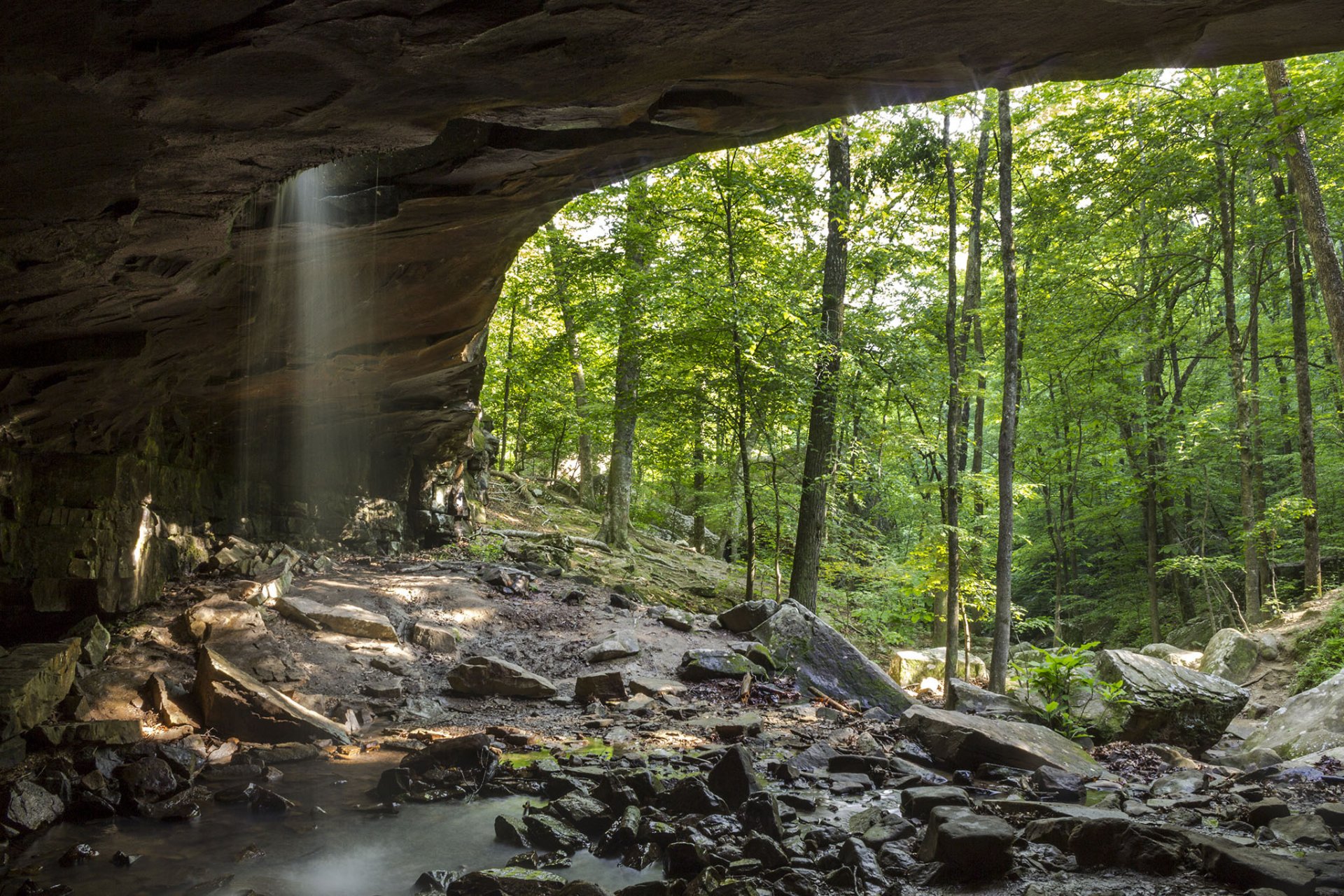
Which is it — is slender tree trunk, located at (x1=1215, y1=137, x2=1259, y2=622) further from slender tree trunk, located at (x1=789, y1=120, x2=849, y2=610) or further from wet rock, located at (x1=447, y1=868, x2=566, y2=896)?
wet rock, located at (x1=447, y1=868, x2=566, y2=896)

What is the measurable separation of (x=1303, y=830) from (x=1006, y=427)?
5978 mm

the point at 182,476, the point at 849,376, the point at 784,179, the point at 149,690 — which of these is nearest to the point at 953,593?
the point at 849,376

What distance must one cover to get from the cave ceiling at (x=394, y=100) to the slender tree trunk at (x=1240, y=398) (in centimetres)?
1366

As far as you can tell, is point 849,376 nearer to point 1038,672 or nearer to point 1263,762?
point 1038,672

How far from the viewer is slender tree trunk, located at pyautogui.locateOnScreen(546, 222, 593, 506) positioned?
15219 millimetres

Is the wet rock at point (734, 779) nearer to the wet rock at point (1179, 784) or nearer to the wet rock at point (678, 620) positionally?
the wet rock at point (1179, 784)

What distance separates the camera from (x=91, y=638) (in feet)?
22.2

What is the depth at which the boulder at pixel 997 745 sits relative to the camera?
632 cm

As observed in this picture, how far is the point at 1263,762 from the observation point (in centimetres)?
726

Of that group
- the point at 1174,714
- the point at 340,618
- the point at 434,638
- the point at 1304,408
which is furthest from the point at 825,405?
the point at 1304,408

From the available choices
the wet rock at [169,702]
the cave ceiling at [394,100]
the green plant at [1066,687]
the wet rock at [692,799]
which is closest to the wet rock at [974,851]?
the wet rock at [692,799]

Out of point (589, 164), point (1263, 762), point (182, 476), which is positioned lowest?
point (1263, 762)

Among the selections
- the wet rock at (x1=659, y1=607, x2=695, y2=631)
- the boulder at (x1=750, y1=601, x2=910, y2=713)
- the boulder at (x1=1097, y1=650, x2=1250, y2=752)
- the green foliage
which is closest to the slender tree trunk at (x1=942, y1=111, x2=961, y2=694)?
the boulder at (x1=750, y1=601, x2=910, y2=713)

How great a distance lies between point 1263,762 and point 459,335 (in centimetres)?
982
